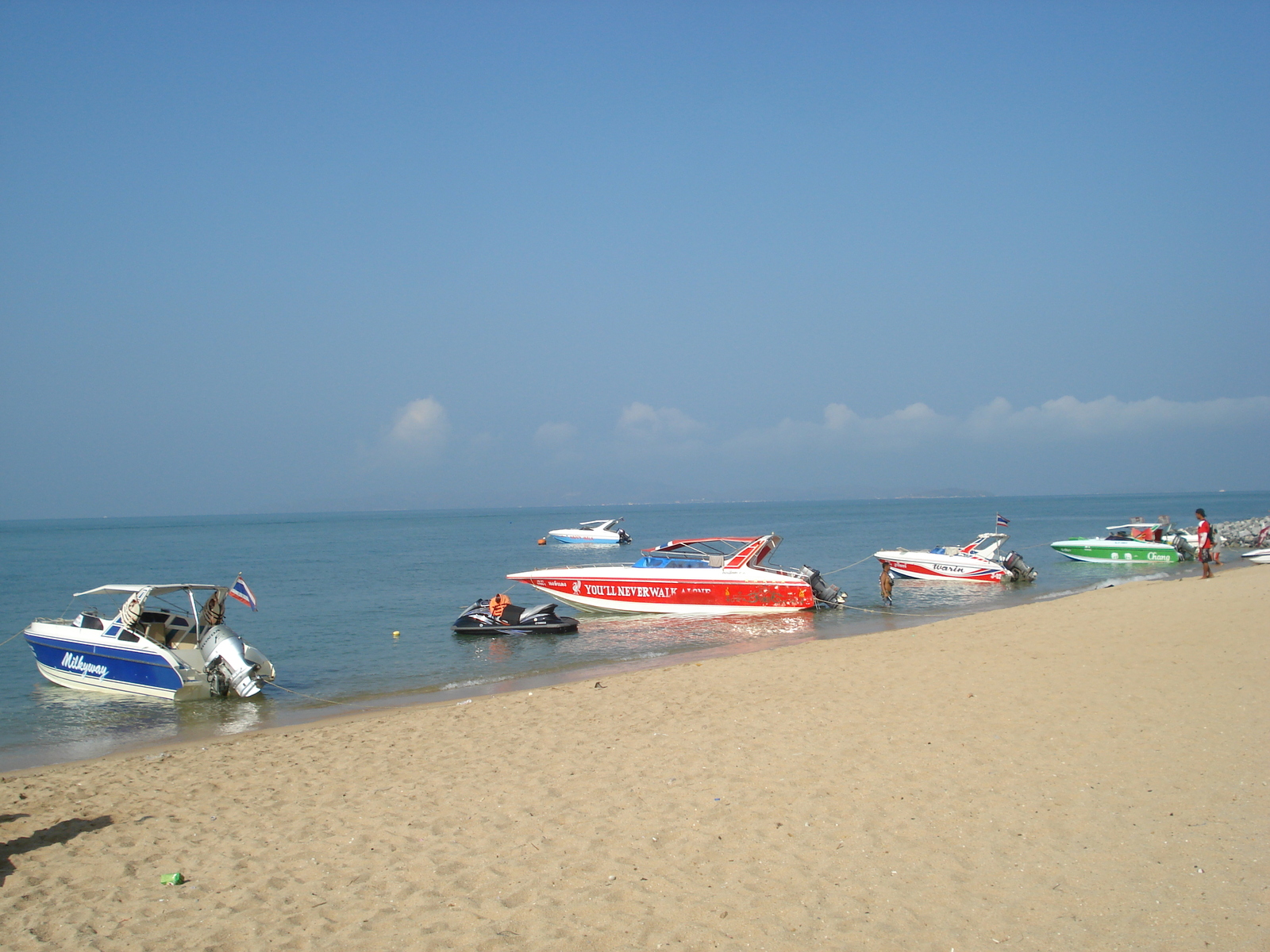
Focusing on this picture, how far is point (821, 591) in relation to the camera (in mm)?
25188

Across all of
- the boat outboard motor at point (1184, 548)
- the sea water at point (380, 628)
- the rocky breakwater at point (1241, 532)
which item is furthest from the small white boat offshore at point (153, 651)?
the rocky breakwater at point (1241, 532)

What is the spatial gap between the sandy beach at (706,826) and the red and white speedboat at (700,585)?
12148 mm

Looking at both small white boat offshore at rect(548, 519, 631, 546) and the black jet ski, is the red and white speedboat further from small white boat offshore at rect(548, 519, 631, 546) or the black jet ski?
small white boat offshore at rect(548, 519, 631, 546)

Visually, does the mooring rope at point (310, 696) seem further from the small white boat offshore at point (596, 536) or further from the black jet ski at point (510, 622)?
the small white boat offshore at point (596, 536)

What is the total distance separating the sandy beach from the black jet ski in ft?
33.0

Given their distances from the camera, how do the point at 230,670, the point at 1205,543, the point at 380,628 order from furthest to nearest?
the point at 1205,543 → the point at 380,628 → the point at 230,670

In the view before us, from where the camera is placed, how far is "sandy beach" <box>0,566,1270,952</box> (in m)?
5.36

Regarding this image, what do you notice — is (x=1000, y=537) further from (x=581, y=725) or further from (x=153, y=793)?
(x=153, y=793)

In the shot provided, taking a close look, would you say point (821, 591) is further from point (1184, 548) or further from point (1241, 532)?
point (1241, 532)

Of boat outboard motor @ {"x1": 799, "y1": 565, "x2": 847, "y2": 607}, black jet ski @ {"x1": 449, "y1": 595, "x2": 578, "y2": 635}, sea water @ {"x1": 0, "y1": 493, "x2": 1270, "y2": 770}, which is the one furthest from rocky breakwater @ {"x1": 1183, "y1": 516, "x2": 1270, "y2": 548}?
black jet ski @ {"x1": 449, "y1": 595, "x2": 578, "y2": 635}

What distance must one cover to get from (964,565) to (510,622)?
1915 centimetres

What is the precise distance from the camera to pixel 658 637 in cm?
2197

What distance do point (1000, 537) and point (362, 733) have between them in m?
29.2

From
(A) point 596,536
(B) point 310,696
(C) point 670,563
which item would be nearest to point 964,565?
(C) point 670,563
